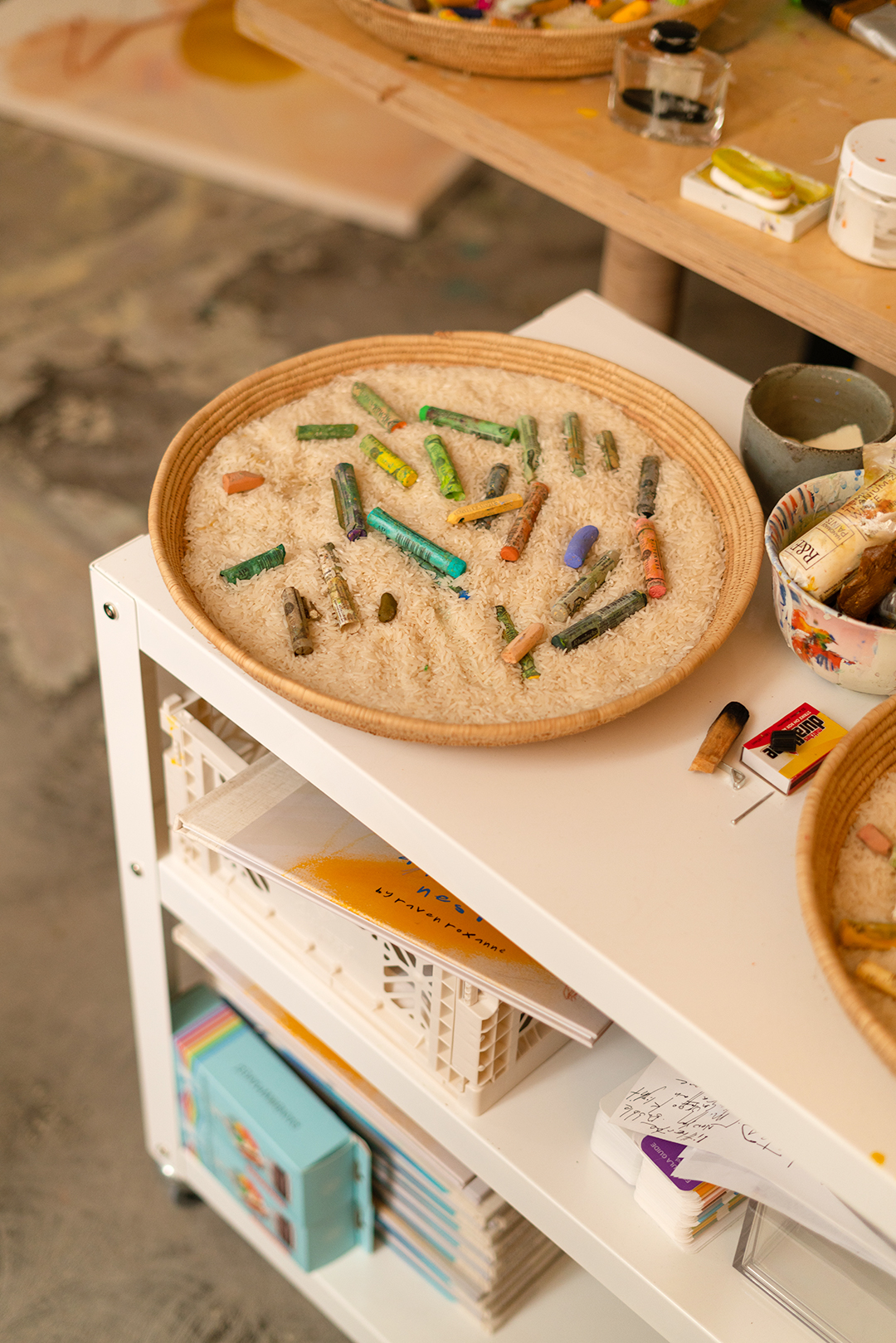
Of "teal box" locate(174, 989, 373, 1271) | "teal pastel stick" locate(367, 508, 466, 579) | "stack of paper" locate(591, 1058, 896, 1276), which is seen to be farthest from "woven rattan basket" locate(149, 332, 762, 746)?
"teal box" locate(174, 989, 373, 1271)

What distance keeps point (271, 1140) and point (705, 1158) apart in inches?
15.2

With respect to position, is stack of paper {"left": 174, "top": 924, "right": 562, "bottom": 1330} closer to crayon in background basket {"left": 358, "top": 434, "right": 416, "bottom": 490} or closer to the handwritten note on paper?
the handwritten note on paper

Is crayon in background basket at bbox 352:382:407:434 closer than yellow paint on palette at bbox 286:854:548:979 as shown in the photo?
No

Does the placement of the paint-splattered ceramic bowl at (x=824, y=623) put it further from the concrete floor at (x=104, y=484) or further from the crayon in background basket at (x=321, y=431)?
the concrete floor at (x=104, y=484)

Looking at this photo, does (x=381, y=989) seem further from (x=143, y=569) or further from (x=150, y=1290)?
(x=150, y=1290)

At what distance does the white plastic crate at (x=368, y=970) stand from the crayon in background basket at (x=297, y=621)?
0.53 feet

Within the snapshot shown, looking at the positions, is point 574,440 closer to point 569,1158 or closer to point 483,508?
point 483,508

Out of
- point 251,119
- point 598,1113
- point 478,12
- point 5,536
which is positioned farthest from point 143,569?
point 251,119

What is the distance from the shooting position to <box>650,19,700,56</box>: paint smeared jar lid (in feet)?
3.36

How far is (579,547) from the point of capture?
76cm

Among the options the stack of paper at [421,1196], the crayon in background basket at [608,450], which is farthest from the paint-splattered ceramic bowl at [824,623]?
the stack of paper at [421,1196]

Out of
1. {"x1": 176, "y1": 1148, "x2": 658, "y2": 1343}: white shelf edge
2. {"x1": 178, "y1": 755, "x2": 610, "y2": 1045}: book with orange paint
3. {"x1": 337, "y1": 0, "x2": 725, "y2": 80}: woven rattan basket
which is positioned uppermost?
{"x1": 337, "y1": 0, "x2": 725, "y2": 80}: woven rattan basket

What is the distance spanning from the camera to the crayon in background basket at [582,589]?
2.39ft

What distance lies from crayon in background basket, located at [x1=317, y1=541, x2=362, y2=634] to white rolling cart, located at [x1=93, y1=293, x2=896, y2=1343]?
0.06 m
